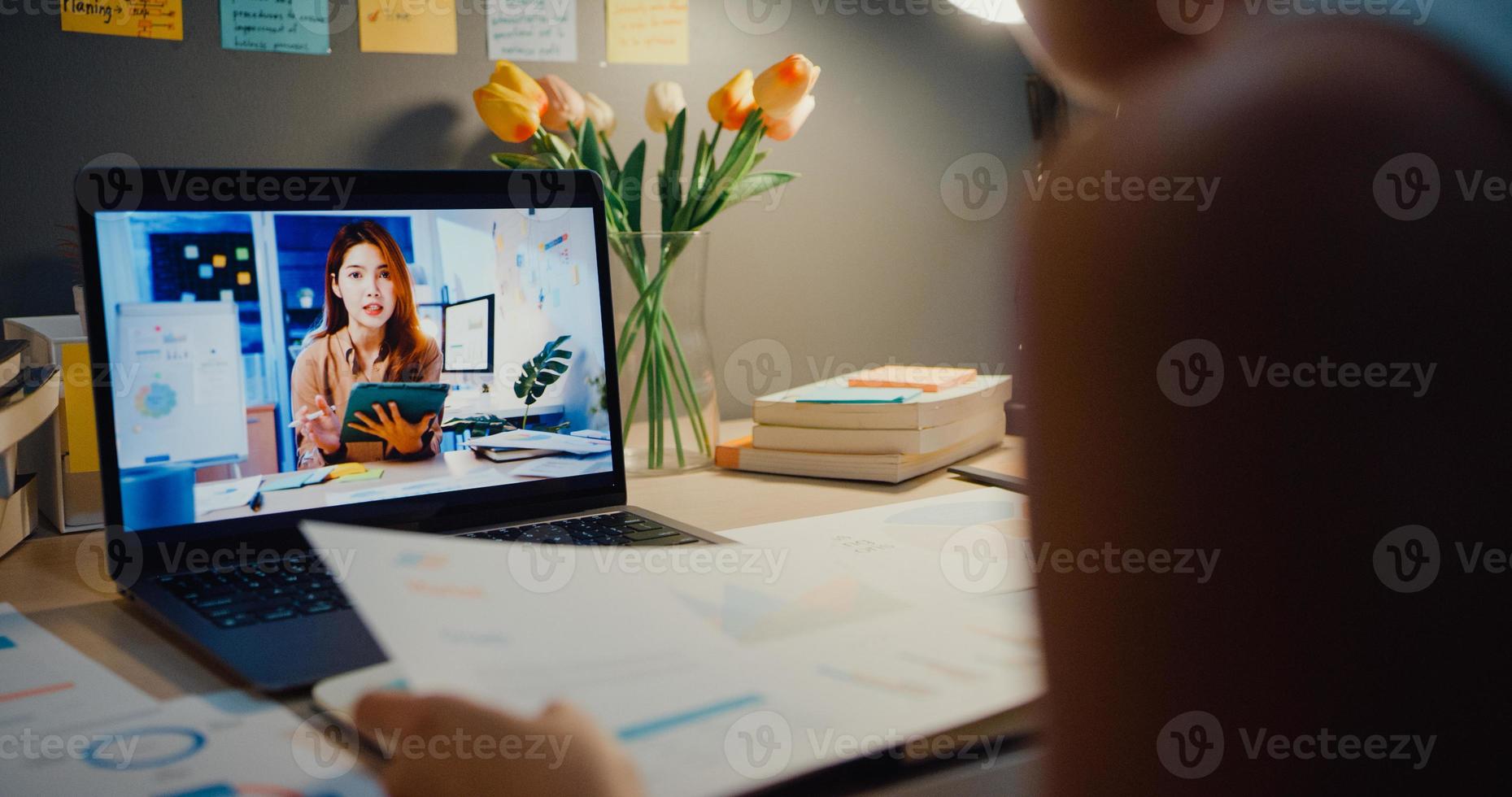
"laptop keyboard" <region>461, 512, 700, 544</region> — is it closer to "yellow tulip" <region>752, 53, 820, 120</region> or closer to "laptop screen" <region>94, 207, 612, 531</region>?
"laptop screen" <region>94, 207, 612, 531</region>

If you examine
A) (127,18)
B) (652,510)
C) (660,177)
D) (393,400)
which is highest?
(127,18)

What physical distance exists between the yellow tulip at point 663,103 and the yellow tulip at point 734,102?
7cm

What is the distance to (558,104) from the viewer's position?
3.37ft

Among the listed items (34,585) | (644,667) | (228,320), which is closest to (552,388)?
(228,320)

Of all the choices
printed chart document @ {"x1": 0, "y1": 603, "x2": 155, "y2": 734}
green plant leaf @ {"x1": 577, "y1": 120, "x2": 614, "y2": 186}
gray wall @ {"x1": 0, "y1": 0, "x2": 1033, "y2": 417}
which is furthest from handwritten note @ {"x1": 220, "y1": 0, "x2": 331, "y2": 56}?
printed chart document @ {"x1": 0, "y1": 603, "x2": 155, "y2": 734}

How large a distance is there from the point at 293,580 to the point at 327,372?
0.55 feet

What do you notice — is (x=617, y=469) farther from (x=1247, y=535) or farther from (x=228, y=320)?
(x=1247, y=535)

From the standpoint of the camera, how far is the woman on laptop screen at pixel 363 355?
708 millimetres

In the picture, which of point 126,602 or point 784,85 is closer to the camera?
point 126,602

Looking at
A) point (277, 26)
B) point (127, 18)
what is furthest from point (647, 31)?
point (127, 18)

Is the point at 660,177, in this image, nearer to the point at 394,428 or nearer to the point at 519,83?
the point at 519,83

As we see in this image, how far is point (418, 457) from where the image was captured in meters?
0.75

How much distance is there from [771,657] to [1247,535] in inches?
7.4

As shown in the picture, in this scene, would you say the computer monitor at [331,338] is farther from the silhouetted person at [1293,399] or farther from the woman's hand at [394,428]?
the silhouetted person at [1293,399]
